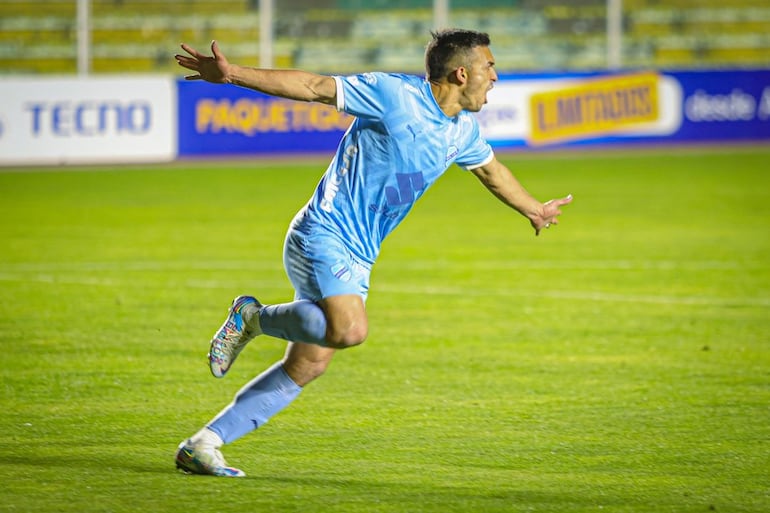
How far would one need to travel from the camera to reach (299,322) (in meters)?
5.60

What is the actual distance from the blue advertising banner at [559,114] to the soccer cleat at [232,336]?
53.5 feet

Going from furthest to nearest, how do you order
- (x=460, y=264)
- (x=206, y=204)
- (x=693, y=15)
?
1. (x=693, y=15)
2. (x=206, y=204)
3. (x=460, y=264)

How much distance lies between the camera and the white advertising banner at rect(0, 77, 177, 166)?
20953 mm

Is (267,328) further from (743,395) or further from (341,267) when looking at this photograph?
(743,395)

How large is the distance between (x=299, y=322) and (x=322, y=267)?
0.83 ft

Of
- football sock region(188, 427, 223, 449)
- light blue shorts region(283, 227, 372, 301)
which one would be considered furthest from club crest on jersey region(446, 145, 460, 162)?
football sock region(188, 427, 223, 449)

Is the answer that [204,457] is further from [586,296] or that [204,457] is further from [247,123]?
[247,123]

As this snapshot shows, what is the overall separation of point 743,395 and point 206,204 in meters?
10.9

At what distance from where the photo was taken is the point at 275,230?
48.8 feet

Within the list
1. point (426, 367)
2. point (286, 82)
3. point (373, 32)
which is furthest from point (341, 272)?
point (373, 32)

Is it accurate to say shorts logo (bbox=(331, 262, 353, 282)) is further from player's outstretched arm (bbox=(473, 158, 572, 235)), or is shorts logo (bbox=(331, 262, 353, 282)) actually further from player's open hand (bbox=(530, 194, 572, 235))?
player's open hand (bbox=(530, 194, 572, 235))

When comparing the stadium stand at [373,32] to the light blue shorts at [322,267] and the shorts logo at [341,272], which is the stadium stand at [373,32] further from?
the shorts logo at [341,272]

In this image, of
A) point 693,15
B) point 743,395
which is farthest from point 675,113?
point 743,395

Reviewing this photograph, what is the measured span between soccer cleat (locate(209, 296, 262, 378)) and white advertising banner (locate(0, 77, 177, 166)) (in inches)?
627
